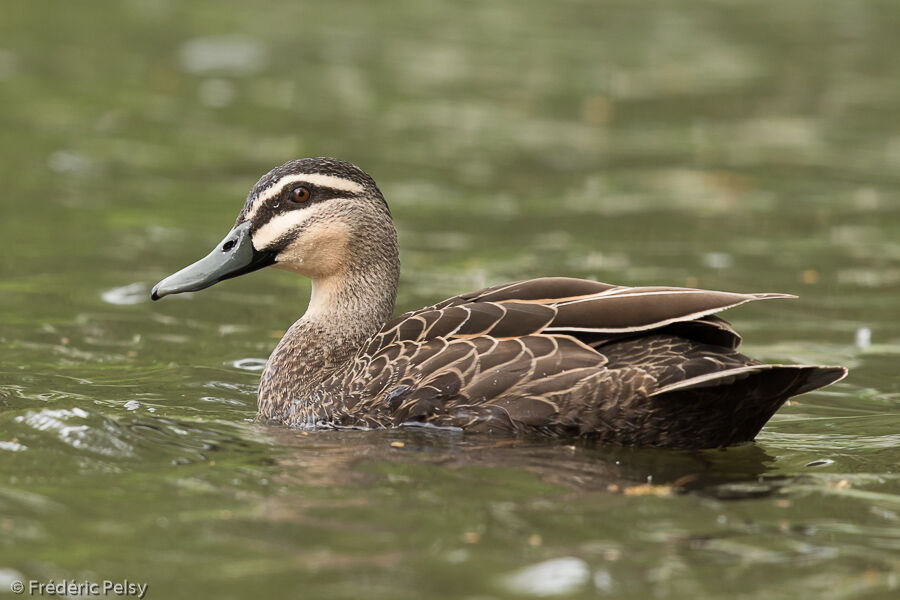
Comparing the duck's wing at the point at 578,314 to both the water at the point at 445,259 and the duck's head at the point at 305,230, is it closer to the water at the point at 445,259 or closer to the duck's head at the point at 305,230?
the water at the point at 445,259

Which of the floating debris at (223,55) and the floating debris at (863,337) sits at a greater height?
the floating debris at (223,55)

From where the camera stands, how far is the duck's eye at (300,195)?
890 centimetres

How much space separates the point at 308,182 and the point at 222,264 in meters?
0.76

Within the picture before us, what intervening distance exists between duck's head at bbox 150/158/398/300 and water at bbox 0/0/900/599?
94 centimetres

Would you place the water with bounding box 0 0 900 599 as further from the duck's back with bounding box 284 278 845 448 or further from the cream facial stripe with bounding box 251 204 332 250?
the cream facial stripe with bounding box 251 204 332 250

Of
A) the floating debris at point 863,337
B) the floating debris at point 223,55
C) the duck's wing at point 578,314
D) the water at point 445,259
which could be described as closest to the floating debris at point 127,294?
the water at point 445,259

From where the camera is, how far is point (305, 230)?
8977 millimetres

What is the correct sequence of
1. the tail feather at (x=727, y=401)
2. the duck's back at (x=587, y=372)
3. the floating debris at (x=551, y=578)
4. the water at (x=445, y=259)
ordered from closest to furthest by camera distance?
the floating debris at (x=551, y=578) < the water at (x=445, y=259) < the tail feather at (x=727, y=401) < the duck's back at (x=587, y=372)

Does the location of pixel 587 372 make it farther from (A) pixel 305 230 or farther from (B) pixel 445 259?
(B) pixel 445 259

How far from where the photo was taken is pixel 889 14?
28.0 metres

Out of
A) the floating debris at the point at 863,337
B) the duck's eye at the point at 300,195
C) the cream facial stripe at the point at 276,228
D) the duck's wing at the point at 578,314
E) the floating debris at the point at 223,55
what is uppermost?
the floating debris at the point at 223,55

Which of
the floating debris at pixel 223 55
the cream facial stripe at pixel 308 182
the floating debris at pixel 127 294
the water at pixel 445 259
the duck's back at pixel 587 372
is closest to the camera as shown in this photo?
the water at pixel 445 259

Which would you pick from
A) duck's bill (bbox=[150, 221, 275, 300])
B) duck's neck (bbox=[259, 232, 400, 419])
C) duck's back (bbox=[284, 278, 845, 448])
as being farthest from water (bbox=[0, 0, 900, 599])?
duck's bill (bbox=[150, 221, 275, 300])

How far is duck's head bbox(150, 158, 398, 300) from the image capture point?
8.87 m
